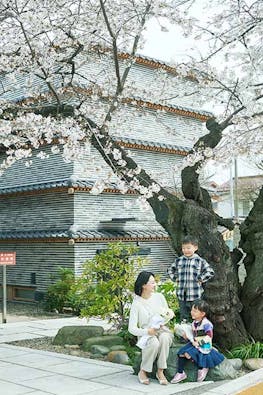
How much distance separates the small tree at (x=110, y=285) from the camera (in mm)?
10516

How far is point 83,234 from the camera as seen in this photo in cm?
1788

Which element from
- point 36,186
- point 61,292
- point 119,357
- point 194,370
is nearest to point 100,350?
point 119,357

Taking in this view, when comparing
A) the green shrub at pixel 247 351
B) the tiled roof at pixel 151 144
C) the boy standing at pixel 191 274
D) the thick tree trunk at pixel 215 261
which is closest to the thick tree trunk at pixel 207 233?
the thick tree trunk at pixel 215 261

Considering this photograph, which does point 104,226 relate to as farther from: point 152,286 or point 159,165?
point 152,286

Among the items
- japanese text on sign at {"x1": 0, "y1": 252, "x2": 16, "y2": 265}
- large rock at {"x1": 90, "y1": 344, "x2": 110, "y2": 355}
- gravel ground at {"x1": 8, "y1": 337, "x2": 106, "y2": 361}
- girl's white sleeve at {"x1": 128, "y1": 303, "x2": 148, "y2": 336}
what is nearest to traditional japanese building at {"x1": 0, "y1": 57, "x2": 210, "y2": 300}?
japanese text on sign at {"x1": 0, "y1": 252, "x2": 16, "y2": 265}

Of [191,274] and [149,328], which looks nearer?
[149,328]

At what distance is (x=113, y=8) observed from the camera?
11.0m

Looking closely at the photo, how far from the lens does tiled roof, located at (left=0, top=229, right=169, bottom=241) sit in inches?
701

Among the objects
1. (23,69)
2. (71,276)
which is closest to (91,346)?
(23,69)

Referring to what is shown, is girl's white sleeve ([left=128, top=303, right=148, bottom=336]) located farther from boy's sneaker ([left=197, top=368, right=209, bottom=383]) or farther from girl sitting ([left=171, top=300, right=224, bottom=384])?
boy's sneaker ([left=197, top=368, right=209, bottom=383])

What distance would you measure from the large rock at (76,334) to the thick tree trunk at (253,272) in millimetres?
3061

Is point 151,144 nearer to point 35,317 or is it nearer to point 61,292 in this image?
point 61,292

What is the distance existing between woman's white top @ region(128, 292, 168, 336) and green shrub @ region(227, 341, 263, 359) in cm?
177

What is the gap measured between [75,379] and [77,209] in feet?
35.8
